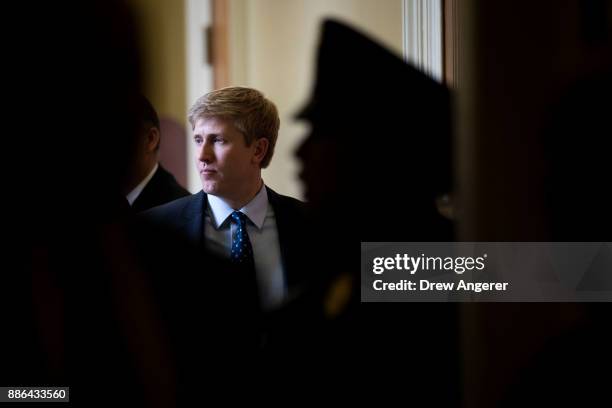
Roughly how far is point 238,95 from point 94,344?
38 cm

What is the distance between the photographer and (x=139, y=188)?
0.94m

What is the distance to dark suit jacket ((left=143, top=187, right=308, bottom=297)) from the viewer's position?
952mm

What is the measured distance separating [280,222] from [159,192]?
0.56 ft

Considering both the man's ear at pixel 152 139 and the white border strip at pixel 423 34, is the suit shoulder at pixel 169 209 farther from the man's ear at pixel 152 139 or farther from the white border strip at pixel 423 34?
the white border strip at pixel 423 34

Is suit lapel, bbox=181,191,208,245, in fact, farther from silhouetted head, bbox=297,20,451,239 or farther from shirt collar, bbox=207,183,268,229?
silhouetted head, bbox=297,20,451,239

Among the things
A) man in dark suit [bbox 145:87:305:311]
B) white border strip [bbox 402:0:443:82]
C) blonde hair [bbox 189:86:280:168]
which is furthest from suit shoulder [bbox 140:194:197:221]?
white border strip [bbox 402:0:443:82]

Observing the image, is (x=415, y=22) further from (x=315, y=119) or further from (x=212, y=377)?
(x=212, y=377)

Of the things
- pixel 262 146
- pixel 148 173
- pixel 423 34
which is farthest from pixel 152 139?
pixel 423 34

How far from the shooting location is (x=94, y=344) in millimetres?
900

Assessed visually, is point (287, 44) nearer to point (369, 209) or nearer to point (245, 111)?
point (245, 111)

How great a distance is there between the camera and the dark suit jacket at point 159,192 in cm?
94

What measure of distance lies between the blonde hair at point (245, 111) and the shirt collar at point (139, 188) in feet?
0.27

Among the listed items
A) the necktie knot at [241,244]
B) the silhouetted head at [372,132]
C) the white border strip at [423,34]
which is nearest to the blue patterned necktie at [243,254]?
the necktie knot at [241,244]

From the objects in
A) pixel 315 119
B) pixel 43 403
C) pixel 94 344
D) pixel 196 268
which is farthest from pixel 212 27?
pixel 43 403
